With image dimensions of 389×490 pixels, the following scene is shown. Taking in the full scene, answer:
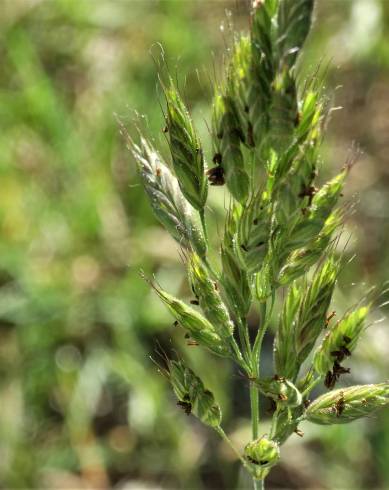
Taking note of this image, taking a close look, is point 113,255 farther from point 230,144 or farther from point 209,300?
point 230,144

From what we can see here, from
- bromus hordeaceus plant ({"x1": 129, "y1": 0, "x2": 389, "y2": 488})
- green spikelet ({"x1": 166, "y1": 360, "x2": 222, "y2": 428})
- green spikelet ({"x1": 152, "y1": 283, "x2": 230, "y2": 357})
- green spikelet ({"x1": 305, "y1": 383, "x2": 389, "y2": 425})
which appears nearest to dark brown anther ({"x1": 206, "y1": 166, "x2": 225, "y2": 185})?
Answer: bromus hordeaceus plant ({"x1": 129, "y1": 0, "x2": 389, "y2": 488})

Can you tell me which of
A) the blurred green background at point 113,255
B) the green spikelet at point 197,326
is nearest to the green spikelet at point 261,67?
the green spikelet at point 197,326

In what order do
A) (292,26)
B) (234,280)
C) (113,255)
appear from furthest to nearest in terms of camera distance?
(113,255) → (234,280) → (292,26)

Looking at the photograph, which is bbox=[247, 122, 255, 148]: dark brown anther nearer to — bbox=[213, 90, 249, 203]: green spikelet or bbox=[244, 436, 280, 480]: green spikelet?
bbox=[213, 90, 249, 203]: green spikelet

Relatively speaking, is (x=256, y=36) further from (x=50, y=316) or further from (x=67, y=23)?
(x=67, y=23)

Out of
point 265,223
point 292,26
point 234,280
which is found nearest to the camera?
point 292,26

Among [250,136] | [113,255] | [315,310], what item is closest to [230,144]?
[250,136]

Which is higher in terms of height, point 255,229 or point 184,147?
point 184,147
